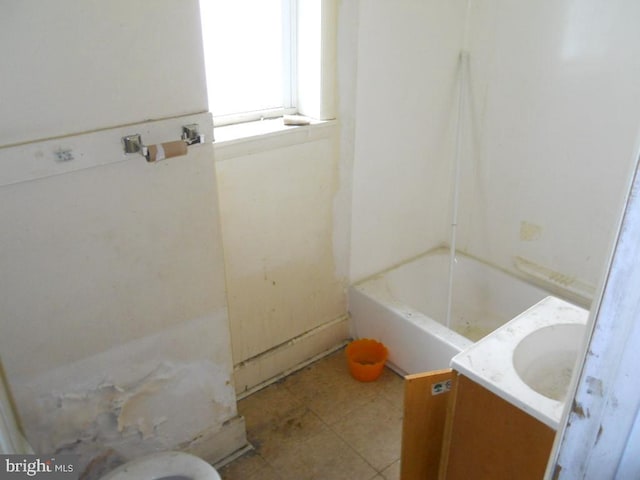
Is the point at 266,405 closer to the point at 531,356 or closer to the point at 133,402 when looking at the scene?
the point at 133,402

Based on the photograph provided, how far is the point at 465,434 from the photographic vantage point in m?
1.47

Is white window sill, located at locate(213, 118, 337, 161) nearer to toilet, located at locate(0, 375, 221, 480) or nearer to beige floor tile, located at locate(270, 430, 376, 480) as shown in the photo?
toilet, located at locate(0, 375, 221, 480)

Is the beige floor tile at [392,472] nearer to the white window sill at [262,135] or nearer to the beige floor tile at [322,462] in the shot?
the beige floor tile at [322,462]

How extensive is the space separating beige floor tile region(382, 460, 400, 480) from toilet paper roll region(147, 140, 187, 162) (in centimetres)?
132

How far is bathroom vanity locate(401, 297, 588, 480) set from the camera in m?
1.32

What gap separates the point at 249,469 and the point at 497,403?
3.28 feet

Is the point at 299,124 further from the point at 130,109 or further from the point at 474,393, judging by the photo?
the point at 474,393

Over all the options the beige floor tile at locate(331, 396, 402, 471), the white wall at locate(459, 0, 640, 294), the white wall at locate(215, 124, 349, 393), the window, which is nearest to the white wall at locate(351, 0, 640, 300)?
the white wall at locate(459, 0, 640, 294)

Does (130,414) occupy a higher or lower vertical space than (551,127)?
lower

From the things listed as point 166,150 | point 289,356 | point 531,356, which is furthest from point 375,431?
point 166,150

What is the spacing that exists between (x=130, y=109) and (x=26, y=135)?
0.25 meters

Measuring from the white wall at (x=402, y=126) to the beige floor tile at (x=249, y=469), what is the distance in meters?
0.90

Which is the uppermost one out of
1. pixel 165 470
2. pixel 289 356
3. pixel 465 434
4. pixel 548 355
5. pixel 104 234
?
pixel 104 234

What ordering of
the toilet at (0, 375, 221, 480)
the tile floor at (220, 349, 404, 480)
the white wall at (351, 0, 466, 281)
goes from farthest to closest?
the white wall at (351, 0, 466, 281) < the tile floor at (220, 349, 404, 480) < the toilet at (0, 375, 221, 480)
